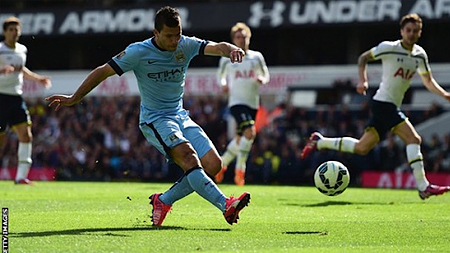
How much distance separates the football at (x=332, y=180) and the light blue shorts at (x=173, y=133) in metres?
2.36

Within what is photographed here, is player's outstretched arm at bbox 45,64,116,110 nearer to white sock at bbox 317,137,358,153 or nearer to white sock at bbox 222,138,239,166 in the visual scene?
white sock at bbox 317,137,358,153

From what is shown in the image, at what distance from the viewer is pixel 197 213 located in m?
10.5

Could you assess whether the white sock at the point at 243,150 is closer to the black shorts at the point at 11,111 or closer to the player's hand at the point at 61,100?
the black shorts at the point at 11,111

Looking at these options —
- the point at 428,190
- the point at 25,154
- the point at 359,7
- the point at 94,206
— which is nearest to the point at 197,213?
the point at 94,206

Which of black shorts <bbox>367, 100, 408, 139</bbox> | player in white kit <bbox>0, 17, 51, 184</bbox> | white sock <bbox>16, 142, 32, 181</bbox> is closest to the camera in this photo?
black shorts <bbox>367, 100, 408, 139</bbox>

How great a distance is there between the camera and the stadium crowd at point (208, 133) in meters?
23.0

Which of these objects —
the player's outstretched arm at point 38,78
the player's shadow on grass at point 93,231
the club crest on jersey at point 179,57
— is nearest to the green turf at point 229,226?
the player's shadow on grass at point 93,231

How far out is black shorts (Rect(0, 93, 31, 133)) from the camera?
15789 millimetres

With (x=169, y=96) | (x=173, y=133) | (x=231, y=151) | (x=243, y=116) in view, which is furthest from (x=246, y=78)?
(x=173, y=133)

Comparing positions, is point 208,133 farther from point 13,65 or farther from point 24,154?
point 13,65

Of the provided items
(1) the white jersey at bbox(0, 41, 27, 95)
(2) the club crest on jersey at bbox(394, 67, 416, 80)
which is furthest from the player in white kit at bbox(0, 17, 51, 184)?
(2) the club crest on jersey at bbox(394, 67, 416, 80)

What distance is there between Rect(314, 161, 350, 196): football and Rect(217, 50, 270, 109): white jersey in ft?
19.8

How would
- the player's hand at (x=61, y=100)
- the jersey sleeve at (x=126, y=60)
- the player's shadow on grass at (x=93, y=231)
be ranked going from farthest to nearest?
the jersey sleeve at (x=126, y=60)
the player's hand at (x=61, y=100)
the player's shadow on grass at (x=93, y=231)

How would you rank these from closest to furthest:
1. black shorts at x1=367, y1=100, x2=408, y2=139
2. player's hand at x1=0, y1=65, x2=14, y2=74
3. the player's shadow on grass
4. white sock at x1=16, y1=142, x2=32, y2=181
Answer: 1. the player's shadow on grass
2. black shorts at x1=367, y1=100, x2=408, y2=139
3. player's hand at x1=0, y1=65, x2=14, y2=74
4. white sock at x1=16, y1=142, x2=32, y2=181
